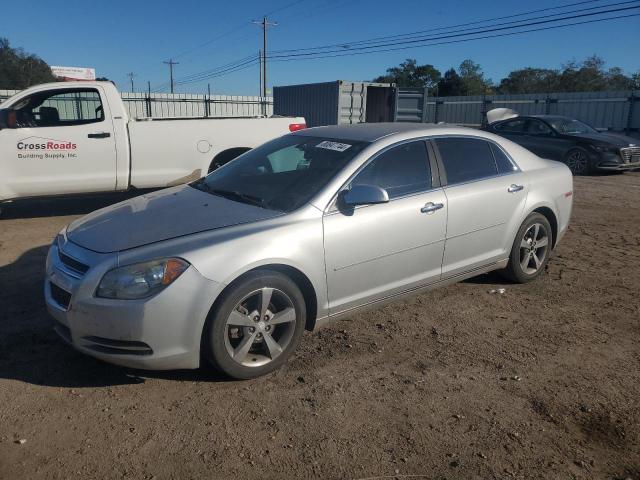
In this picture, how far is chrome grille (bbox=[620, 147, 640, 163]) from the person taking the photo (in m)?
13.6

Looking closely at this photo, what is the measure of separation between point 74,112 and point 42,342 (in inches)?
197

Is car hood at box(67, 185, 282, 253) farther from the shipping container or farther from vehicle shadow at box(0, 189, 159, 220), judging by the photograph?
the shipping container

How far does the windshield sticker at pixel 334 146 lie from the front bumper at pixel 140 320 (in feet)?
5.36

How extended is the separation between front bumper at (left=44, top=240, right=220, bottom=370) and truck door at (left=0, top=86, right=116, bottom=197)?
15.6ft

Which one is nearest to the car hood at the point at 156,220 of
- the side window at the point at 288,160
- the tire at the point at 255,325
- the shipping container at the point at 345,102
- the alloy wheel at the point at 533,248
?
the tire at the point at 255,325

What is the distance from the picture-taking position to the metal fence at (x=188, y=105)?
75.2ft

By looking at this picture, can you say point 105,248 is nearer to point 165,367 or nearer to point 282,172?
point 165,367

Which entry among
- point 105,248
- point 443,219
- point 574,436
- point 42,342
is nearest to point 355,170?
point 443,219

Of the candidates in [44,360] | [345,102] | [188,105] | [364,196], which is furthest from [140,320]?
[188,105]

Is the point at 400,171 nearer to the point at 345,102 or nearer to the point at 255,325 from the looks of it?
the point at 255,325

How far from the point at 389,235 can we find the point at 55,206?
6.81 meters

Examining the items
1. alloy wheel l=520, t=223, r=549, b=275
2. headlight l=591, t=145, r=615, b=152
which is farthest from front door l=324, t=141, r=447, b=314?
headlight l=591, t=145, r=615, b=152

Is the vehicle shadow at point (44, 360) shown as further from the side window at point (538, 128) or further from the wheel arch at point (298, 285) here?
the side window at point (538, 128)

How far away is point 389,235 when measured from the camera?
390 cm
